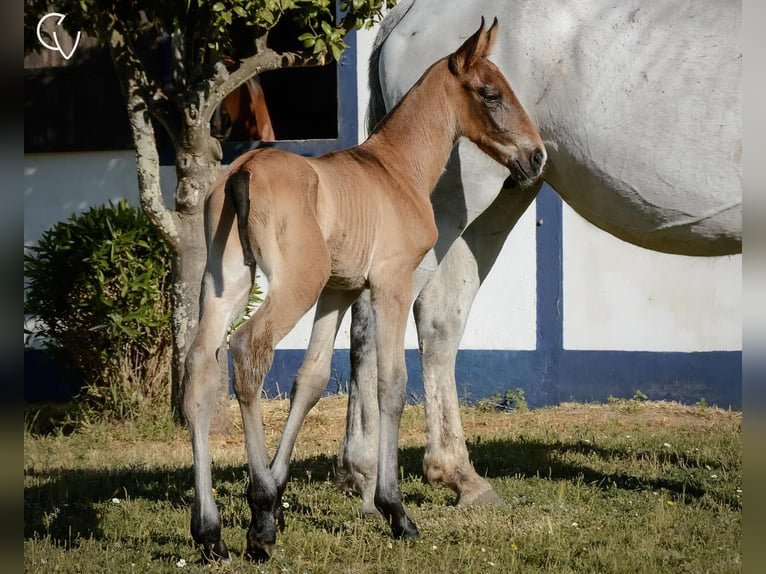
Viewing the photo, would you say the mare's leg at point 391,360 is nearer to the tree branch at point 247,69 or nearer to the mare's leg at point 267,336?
the mare's leg at point 267,336

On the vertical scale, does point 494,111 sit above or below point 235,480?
above

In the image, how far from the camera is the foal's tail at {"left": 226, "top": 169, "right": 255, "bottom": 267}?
3713 mm

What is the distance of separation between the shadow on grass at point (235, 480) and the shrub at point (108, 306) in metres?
1.92

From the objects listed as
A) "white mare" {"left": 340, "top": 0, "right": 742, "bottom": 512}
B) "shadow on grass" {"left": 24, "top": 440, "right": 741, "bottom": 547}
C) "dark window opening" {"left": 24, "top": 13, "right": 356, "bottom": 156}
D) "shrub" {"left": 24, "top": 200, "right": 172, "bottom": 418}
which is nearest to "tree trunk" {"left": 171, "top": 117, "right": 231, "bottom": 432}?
"shrub" {"left": 24, "top": 200, "right": 172, "bottom": 418}

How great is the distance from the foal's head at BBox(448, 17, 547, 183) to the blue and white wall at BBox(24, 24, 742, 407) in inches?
179

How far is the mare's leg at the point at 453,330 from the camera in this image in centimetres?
525

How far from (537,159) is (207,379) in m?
1.94

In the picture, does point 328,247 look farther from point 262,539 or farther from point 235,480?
point 235,480

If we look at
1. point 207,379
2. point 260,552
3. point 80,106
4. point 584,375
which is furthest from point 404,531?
point 80,106

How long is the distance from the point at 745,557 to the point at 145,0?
652 centimetres

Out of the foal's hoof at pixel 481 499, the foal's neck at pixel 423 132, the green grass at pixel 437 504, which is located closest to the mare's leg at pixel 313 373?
the green grass at pixel 437 504

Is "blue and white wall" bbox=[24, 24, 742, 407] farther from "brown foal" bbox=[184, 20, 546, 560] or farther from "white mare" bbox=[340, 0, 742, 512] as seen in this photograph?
"brown foal" bbox=[184, 20, 546, 560]

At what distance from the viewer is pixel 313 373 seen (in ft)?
14.6

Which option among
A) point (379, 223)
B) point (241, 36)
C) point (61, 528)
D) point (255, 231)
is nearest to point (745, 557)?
point (255, 231)
